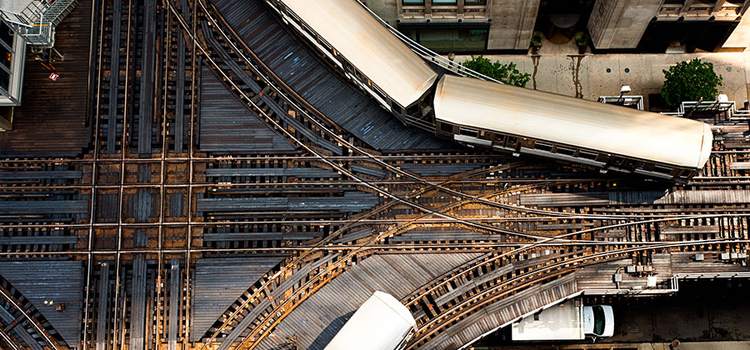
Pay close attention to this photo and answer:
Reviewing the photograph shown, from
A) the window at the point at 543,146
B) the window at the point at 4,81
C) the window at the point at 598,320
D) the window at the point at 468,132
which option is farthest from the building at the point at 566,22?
the window at the point at 4,81

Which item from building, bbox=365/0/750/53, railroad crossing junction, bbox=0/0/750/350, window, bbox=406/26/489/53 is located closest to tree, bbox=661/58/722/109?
railroad crossing junction, bbox=0/0/750/350

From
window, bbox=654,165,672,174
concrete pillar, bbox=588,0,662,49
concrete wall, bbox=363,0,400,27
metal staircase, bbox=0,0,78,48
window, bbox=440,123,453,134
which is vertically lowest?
window, bbox=654,165,672,174

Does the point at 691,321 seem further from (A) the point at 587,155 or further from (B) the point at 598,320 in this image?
(A) the point at 587,155

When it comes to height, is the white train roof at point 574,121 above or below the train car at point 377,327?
above

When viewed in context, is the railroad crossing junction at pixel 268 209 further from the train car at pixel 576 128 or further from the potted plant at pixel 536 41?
the potted plant at pixel 536 41

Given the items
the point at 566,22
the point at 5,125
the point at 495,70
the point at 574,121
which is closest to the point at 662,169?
the point at 574,121

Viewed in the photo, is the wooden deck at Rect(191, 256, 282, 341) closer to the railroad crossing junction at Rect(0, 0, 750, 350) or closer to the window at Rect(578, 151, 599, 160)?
the railroad crossing junction at Rect(0, 0, 750, 350)
